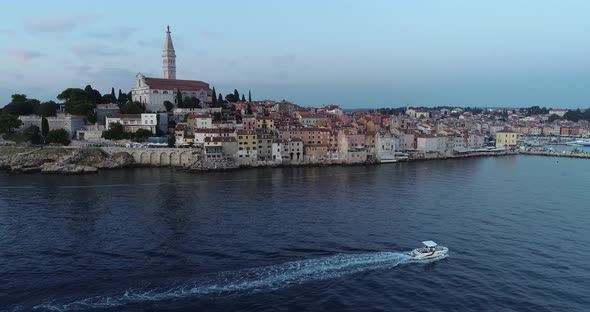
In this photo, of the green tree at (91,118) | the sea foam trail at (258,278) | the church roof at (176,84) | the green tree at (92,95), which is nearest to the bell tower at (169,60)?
the church roof at (176,84)

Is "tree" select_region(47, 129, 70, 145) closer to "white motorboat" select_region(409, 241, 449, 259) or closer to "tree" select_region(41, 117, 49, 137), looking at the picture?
"tree" select_region(41, 117, 49, 137)

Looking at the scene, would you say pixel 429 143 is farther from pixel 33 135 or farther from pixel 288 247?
pixel 33 135

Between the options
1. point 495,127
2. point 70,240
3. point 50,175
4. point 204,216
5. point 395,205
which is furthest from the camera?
point 495,127

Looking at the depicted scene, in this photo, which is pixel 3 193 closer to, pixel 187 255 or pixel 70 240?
pixel 70 240

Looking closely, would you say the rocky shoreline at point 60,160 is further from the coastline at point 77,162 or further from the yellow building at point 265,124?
the yellow building at point 265,124

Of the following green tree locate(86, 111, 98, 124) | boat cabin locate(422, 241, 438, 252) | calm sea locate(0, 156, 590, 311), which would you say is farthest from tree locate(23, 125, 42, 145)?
boat cabin locate(422, 241, 438, 252)

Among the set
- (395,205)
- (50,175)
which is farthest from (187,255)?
(50,175)
